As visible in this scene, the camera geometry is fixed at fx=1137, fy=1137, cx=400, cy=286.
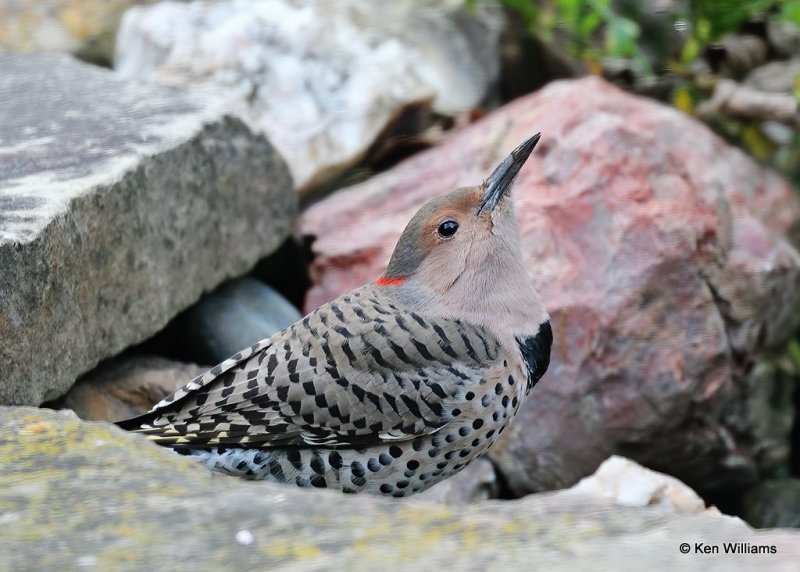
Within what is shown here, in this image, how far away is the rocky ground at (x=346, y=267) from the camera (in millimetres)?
2494

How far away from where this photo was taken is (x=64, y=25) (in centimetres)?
747

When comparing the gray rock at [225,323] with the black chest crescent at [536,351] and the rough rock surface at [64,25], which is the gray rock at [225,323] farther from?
the rough rock surface at [64,25]

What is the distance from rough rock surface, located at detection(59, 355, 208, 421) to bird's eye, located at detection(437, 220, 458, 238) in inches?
54.0

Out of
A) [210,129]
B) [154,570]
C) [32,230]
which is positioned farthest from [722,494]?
[154,570]

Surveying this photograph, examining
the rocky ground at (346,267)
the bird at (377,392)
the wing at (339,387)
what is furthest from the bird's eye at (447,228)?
the rocky ground at (346,267)

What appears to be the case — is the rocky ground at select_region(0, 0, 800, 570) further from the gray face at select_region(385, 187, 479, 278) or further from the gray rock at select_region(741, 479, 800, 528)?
the gray face at select_region(385, 187, 479, 278)

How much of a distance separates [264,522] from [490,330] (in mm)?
1693

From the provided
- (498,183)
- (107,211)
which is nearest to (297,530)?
(498,183)

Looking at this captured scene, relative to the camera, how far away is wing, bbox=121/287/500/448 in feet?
12.6

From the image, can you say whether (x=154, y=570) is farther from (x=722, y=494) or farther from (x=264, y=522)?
(x=722, y=494)

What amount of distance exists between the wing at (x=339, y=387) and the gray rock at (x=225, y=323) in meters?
1.24

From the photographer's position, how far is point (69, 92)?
5625mm

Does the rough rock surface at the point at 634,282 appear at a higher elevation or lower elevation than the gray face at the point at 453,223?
lower

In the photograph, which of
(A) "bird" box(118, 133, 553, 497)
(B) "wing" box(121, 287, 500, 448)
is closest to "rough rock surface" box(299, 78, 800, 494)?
(A) "bird" box(118, 133, 553, 497)
